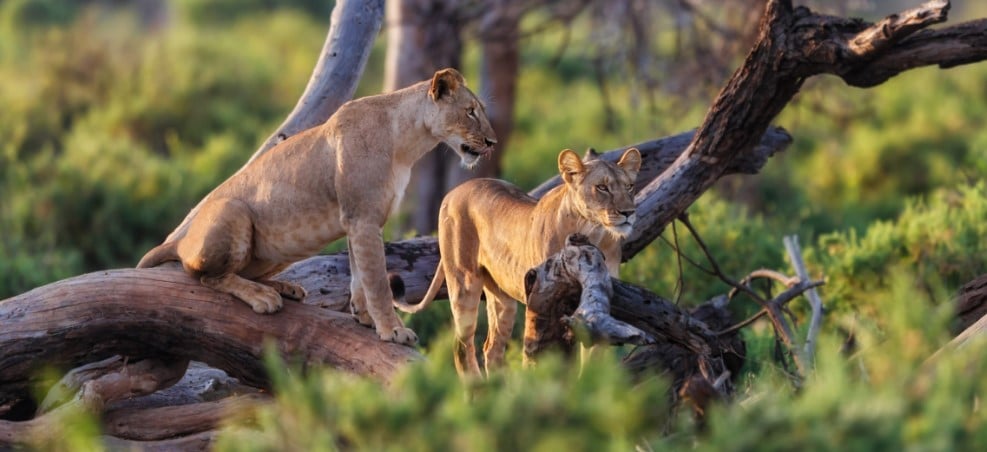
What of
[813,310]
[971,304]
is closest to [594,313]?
[971,304]

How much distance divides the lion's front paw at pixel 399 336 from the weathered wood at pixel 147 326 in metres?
0.17

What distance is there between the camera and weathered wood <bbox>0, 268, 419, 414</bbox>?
550 centimetres

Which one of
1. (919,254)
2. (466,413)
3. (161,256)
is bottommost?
(919,254)

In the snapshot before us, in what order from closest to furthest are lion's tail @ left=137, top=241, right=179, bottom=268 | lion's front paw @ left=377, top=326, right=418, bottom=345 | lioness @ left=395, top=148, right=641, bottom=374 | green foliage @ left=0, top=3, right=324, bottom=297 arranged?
lion's front paw @ left=377, top=326, right=418, bottom=345 → lioness @ left=395, top=148, right=641, bottom=374 → lion's tail @ left=137, top=241, right=179, bottom=268 → green foliage @ left=0, top=3, right=324, bottom=297

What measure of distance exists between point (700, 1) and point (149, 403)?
8.24m

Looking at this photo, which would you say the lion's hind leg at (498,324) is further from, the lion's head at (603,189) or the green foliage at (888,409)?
the green foliage at (888,409)

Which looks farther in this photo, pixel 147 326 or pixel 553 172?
pixel 553 172

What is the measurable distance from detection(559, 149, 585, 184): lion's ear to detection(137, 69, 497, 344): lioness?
276 mm

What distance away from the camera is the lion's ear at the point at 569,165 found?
17.8 feet

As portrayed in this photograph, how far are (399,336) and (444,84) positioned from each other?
96cm

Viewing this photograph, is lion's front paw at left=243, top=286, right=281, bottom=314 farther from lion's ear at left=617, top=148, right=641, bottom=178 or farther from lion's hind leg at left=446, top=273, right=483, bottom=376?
lion's ear at left=617, top=148, right=641, bottom=178

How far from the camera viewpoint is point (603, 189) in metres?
5.34

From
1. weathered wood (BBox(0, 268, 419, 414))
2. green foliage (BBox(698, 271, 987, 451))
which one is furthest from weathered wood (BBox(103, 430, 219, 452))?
green foliage (BBox(698, 271, 987, 451))

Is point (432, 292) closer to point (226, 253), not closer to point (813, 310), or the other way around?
point (226, 253)
